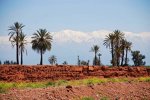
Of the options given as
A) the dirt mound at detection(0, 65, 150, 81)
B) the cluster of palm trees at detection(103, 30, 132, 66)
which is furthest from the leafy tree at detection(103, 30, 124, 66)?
the dirt mound at detection(0, 65, 150, 81)

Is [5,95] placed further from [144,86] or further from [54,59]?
[54,59]

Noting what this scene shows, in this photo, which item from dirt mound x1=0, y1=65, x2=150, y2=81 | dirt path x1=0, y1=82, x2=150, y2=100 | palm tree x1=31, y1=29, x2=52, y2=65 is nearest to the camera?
dirt path x1=0, y1=82, x2=150, y2=100

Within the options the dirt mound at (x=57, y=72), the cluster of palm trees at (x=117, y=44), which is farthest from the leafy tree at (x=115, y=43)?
the dirt mound at (x=57, y=72)

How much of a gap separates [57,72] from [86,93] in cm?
1022

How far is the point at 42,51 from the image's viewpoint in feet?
180

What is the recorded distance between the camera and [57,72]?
85.4 feet

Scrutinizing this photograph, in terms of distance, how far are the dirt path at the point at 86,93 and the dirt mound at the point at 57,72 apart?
7.40 metres

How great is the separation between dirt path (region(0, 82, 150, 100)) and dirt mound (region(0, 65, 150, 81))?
24.3 feet

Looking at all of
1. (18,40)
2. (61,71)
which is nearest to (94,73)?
(61,71)

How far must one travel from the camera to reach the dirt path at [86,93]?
14240 mm

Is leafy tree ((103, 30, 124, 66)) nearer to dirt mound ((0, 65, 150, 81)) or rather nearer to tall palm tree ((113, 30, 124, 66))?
tall palm tree ((113, 30, 124, 66))

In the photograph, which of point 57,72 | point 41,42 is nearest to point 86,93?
point 57,72

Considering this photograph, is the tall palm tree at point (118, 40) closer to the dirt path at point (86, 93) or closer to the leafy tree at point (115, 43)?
the leafy tree at point (115, 43)

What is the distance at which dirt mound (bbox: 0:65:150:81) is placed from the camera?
955 inches
